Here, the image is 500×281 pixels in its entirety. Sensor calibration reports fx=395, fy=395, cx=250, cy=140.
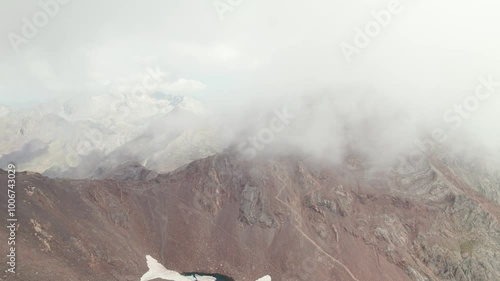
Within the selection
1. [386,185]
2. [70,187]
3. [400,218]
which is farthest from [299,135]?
[70,187]

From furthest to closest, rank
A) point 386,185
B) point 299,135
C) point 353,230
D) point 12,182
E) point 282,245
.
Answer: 1. point 299,135
2. point 386,185
3. point 353,230
4. point 282,245
5. point 12,182

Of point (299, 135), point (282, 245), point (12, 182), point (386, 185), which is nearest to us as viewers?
point (12, 182)

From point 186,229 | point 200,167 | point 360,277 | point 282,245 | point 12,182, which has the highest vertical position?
point 12,182

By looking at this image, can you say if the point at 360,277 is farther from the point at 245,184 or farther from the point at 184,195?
the point at 184,195

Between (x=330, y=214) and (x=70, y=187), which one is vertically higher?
(x=70, y=187)

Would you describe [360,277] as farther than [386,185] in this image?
No

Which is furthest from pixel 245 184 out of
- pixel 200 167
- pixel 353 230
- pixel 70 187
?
pixel 70 187

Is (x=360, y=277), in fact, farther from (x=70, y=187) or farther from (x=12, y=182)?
(x=12, y=182)
